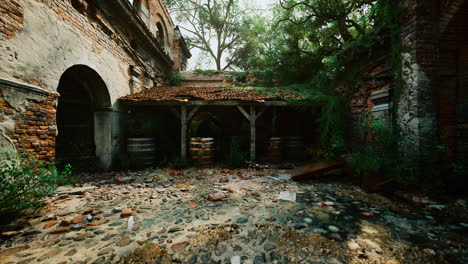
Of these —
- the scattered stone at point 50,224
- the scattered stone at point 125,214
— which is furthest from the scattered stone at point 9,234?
the scattered stone at point 125,214

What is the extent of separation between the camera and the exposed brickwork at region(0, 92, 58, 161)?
9.43 ft

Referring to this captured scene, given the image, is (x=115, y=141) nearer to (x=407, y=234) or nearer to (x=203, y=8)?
(x=407, y=234)

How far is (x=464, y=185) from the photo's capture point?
10.0ft

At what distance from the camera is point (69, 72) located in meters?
4.74

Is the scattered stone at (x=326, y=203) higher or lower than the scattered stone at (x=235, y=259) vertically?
higher

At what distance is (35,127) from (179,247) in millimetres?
3599

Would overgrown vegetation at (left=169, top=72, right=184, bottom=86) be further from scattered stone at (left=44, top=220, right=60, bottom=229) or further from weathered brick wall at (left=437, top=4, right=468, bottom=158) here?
weathered brick wall at (left=437, top=4, right=468, bottom=158)

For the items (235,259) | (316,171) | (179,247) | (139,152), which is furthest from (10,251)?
(316,171)

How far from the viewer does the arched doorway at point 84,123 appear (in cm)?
499

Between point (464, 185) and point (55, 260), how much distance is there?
19.4 ft

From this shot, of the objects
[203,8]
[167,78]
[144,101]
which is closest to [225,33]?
[203,8]

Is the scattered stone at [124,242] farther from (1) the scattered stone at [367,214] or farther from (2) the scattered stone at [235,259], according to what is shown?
(1) the scattered stone at [367,214]

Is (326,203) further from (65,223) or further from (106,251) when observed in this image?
(65,223)

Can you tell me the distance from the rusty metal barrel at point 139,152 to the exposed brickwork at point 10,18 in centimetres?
324
